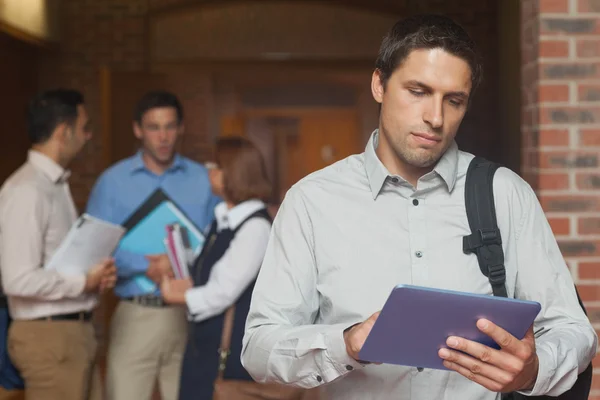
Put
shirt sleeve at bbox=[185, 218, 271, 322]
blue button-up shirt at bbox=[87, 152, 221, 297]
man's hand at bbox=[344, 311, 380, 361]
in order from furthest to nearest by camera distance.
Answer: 1. blue button-up shirt at bbox=[87, 152, 221, 297]
2. shirt sleeve at bbox=[185, 218, 271, 322]
3. man's hand at bbox=[344, 311, 380, 361]

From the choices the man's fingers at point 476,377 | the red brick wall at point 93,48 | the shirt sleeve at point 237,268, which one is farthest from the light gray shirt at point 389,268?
the red brick wall at point 93,48

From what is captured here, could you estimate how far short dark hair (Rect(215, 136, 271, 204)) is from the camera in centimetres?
367

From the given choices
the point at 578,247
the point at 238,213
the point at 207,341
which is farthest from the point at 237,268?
the point at 578,247

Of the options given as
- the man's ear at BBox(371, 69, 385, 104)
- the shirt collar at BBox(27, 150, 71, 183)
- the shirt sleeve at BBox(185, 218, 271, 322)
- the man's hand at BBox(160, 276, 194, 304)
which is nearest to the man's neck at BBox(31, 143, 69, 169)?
the shirt collar at BBox(27, 150, 71, 183)

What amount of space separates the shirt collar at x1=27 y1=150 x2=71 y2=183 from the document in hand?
0.24 metres

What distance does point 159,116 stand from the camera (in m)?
4.37

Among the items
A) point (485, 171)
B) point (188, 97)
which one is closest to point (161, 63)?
point (188, 97)

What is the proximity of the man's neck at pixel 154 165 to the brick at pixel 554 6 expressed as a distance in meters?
2.28

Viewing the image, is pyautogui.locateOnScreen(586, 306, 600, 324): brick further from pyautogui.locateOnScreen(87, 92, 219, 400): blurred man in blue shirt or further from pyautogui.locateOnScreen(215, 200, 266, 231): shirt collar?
pyautogui.locateOnScreen(87, 92, 219, 400): blurred man in blue shirt

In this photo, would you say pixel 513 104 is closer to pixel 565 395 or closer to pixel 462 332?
pixel 565 395

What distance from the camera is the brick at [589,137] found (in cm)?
276

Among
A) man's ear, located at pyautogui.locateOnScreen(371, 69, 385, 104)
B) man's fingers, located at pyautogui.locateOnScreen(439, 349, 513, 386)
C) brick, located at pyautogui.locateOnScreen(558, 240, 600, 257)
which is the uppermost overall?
man's ear, located at pyautogui.locateOnScreen(371, 69, 385, 104)

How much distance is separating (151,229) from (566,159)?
2.21 metres

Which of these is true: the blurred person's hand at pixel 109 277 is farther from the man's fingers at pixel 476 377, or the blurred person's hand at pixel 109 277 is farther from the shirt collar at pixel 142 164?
the man's fingers at pixel 476 377
